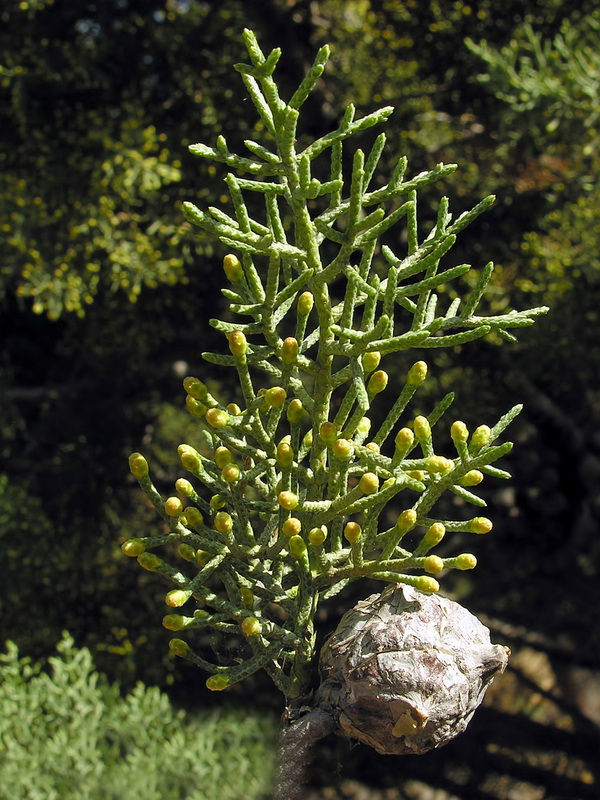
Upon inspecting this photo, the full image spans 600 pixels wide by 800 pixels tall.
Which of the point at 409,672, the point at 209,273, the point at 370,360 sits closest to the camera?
the point at 409,672

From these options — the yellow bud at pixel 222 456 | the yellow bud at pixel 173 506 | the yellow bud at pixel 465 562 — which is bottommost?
the yellow bud at pixel 173 506

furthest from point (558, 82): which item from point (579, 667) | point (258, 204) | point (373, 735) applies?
point (579, 667)

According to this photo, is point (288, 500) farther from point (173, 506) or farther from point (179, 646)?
point (179, 646)

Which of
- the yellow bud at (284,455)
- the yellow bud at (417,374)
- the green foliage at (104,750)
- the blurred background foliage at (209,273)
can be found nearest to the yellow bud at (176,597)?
the yellow bud at (284,455)

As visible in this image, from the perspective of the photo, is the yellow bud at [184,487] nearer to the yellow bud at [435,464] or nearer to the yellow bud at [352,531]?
the yellow bud at [352,531]

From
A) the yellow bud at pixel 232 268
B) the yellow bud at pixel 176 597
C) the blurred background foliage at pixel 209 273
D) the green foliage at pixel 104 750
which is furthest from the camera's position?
the blurred background foliage at pixel 209 273

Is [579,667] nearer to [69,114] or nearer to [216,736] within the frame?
[216,736]

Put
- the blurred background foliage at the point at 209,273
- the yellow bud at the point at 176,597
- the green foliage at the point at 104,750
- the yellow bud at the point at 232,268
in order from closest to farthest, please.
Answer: the yellow bud at the point at 176,597, the yellow bud at the point at 232,268, the green foliage at the point at 104,750, the blurred background foliage at the point at 209,273

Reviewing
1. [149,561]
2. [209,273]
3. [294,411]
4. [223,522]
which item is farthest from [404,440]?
[209,273]
